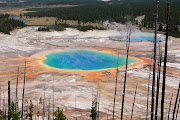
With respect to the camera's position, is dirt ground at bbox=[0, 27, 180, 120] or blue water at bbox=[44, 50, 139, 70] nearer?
dirt ground at bbox=[0, 27, 180, 120]

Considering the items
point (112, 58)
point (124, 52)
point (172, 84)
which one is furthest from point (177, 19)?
point (172, 84)

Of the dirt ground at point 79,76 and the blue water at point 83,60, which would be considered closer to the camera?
the dirt ground at point 79,76

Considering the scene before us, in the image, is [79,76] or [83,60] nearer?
[79,76]

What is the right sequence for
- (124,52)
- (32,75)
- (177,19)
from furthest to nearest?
(177,19) < (124,52) < (32,75)

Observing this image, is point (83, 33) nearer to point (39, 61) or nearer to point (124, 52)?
point (124, 52)
